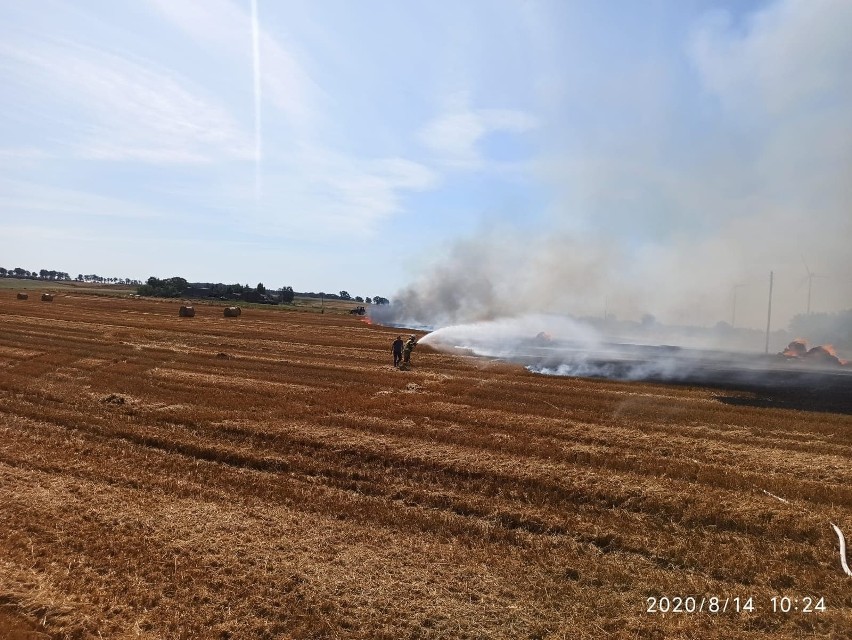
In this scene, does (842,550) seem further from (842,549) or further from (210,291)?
(210,291)

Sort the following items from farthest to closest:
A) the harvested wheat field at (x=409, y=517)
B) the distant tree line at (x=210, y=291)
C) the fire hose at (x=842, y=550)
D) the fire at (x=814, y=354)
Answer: the distant tree line at (x=210, y=291), the fire at (x=814, y=354), the fire hose at (x=842, y=550), the harvested wheat field at (x=409, y=517)

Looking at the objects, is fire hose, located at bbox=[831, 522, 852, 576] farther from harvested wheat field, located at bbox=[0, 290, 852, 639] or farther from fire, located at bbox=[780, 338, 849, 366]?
fire, located at bbox=[780, 338, 849, 366]

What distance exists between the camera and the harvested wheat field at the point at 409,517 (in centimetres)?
624

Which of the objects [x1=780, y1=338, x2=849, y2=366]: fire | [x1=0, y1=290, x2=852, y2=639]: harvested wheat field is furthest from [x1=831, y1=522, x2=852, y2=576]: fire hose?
[x1=780, y1=338, x2=849, y2=366]: fire

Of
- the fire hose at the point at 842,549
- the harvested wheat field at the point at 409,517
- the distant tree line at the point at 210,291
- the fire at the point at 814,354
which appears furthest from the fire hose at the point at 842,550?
the distant tree line at the point at 210,291

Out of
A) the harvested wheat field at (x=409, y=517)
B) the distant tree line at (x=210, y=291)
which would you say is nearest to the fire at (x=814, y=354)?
the harvested wheat field at (x=409, y=517)

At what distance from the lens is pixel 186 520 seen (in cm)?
835

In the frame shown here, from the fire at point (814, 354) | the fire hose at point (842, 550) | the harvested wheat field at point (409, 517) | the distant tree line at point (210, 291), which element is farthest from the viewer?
the distant tree line at point (210, 291)

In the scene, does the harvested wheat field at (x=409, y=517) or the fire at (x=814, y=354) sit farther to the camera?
the fire at (x=814, y=354)

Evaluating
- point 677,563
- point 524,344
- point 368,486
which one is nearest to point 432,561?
point 368,486

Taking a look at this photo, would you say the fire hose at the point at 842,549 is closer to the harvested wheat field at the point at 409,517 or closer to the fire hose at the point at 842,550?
the fire hose at the point at 842,550

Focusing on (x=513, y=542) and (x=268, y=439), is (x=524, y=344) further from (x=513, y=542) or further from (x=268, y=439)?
(x=513, y=542)

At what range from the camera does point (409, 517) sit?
880cm

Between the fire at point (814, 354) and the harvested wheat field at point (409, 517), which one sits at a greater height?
the fire at point (814, 354)
